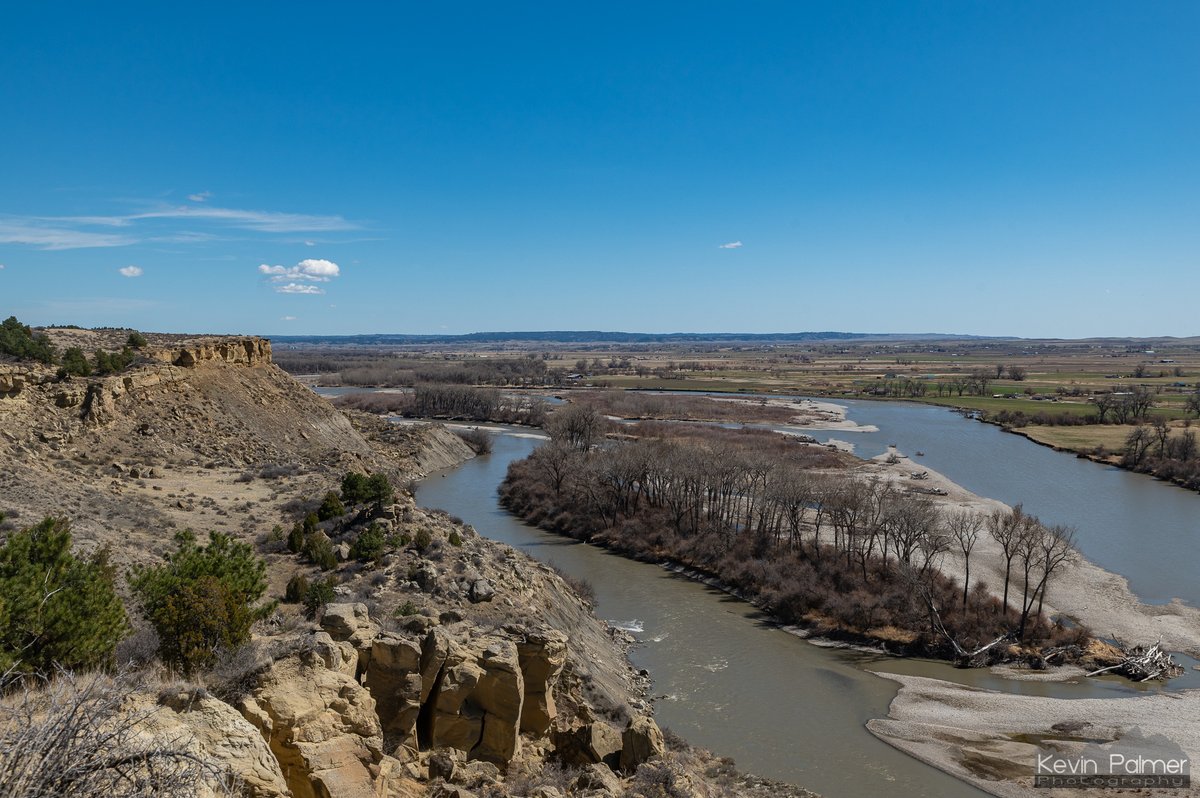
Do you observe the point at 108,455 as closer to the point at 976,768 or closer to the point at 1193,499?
the point at 976,768

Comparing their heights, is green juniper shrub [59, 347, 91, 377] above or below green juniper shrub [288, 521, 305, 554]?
above

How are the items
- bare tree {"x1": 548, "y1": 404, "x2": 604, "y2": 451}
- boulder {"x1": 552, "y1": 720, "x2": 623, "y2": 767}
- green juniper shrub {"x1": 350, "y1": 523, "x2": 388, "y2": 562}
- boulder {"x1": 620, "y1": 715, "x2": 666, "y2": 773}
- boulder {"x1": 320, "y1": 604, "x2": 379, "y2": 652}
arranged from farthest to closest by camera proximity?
bare tree {"x1": 548, "y1": 404, "x2": 604, "y2": 451} < green juniper shrub {"x1": 350, "y1": 523, "x2": 388, "y2": 562} < boulder {"x1": 552, "y1": 720, "x2": 623, "y2": 767} < boulder {"x1": 620, "y1": 715, "x2": 666, "y2": 773} < boulder {"x1": 320, "y1": 604, "x2": 379, "y2": 652}

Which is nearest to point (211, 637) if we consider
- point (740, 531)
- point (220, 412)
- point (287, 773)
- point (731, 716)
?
point (287, 773)

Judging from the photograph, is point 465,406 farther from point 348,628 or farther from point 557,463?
point 348,628

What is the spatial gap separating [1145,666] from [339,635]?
25.4 m

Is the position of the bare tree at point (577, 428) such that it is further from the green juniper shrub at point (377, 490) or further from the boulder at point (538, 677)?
Result: the boulder at point (538, 677)

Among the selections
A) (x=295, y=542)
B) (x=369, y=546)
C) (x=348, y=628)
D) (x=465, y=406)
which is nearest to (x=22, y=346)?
(x=295, y=542)

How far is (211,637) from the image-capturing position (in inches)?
472

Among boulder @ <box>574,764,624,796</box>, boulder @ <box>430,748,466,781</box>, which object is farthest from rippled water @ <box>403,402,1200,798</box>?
boulder @ <box>430,748,466,781</box>

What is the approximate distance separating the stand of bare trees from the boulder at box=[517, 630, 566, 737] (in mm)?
17229

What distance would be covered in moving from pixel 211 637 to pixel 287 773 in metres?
3.95

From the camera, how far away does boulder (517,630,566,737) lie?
1416cm

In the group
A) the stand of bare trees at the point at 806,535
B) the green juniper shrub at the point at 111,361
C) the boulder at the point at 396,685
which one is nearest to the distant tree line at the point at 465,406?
the stand of bare trees at the point at 806,535

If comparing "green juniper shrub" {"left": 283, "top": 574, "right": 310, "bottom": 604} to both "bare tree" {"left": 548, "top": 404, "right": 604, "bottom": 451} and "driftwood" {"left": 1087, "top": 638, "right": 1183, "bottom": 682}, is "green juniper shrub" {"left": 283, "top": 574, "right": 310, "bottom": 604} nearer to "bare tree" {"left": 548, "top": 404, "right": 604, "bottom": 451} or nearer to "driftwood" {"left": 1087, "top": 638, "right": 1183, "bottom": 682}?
"driftwood" {"left": 1087, "top": 638, "right": 1183, "bottom": 682}
